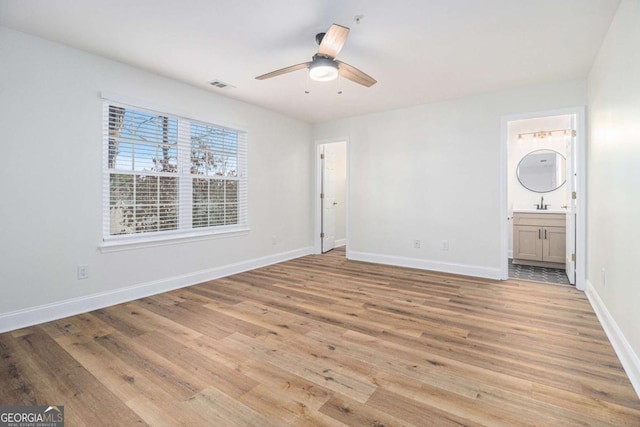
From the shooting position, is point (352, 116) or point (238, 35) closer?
point (238, 35)

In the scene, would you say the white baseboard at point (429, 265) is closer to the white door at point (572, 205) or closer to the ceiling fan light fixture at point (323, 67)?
the white door at point (572, 205)

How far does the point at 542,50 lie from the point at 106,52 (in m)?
4.25

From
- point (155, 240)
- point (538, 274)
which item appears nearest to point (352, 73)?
point (155, 240)

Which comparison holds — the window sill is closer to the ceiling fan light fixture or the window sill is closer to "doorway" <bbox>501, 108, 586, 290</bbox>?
the ceiling fan light fixture

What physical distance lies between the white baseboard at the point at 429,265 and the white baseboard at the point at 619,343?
4.18 ft

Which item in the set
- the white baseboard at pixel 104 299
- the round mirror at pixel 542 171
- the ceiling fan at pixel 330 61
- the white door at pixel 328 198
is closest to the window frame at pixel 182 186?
the white baseboard at pixel 104 299

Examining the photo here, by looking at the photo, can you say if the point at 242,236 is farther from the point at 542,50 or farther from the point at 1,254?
the point at 542,50

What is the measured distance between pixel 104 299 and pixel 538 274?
5.55 metres

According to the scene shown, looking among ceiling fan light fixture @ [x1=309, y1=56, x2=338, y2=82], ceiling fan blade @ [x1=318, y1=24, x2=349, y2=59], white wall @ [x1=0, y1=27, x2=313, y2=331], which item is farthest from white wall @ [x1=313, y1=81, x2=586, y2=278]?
white wall @ [x1=0, y1=27, x2=313, y2=331]

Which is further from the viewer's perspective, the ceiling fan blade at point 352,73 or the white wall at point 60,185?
the ceiling fan blade at point 352,73

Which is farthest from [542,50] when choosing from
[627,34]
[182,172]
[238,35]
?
[182,172]

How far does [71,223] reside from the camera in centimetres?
290

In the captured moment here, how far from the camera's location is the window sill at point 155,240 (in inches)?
125

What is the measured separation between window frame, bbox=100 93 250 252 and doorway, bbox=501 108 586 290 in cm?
370
